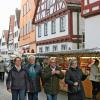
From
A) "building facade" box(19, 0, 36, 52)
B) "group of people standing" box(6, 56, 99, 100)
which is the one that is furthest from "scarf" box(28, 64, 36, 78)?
"building facade" box(19, 0, 36, 52)

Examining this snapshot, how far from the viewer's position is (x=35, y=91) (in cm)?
1145

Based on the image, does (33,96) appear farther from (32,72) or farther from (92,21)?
(92,21)

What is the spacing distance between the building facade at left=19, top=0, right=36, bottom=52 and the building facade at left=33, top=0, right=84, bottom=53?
293cm

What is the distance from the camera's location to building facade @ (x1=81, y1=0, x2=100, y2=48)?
25562 millimetres

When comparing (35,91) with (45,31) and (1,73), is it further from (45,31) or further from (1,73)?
(45,31)

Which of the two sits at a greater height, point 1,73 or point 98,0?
point 98,0

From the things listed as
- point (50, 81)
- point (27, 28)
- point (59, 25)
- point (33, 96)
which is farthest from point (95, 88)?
point (27, 28)

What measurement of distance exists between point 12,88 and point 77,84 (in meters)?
2.08

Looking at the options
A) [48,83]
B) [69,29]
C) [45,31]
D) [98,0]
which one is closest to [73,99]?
[48,83]

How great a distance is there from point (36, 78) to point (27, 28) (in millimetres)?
39779

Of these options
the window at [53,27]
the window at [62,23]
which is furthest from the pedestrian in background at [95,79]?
the window at [53,27]

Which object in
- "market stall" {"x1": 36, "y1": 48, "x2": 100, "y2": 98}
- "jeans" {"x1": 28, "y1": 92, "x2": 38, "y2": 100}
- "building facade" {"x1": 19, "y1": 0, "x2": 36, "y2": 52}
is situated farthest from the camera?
"building facade" {"x1": 19, "y1": 0, "x2": 36, "y2": 52}

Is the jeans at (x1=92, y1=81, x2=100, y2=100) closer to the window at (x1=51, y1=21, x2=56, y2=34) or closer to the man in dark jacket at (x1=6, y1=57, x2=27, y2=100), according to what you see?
the man in dark jacket at (x1=6, y1=57, x2=27, y2=100)

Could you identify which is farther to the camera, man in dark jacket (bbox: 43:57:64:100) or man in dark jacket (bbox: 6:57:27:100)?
man in dark jacket (bbox: 6:57:27:100)
